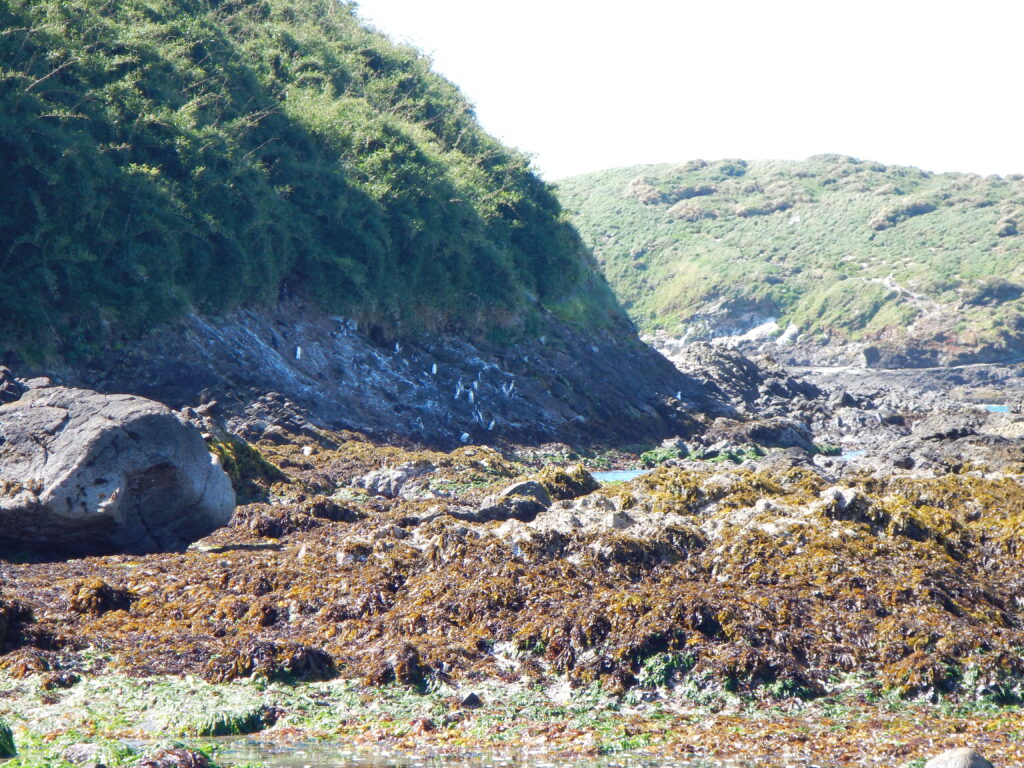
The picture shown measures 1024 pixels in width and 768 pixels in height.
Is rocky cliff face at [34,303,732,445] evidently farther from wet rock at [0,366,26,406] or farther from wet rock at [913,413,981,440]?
wet rock at [913,413,981,440]

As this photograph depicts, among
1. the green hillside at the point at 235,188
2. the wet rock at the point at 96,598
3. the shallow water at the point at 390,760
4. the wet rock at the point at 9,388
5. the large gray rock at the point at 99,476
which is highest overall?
the green hillside at the point at 235,188

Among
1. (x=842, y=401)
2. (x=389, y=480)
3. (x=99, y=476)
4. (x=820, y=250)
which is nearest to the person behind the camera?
(x=99, y=476)

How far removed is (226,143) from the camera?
2872cm

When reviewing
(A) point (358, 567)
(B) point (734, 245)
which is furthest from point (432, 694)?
(B) point (734, 245)

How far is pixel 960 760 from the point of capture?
18.5 ft

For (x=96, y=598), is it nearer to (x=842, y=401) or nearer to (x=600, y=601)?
(x=600, y=601)

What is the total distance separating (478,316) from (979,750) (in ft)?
94.7

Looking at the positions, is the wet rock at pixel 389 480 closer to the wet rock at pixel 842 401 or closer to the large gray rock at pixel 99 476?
the large gray rock at pixel 99 476

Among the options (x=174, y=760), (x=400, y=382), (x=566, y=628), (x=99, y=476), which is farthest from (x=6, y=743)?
(x=400, y=382)

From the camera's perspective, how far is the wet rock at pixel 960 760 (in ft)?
18.4

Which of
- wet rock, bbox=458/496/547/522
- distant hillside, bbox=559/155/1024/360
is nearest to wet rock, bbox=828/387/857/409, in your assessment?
wet rock, bbox=458/496/547/522

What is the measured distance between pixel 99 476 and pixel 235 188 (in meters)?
17.8

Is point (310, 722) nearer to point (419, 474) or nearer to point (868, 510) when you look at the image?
point (868, 510)

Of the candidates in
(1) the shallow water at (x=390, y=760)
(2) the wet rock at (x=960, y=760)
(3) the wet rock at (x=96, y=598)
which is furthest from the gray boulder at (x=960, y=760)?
(3) the wet rock at (x=96, y=598)
